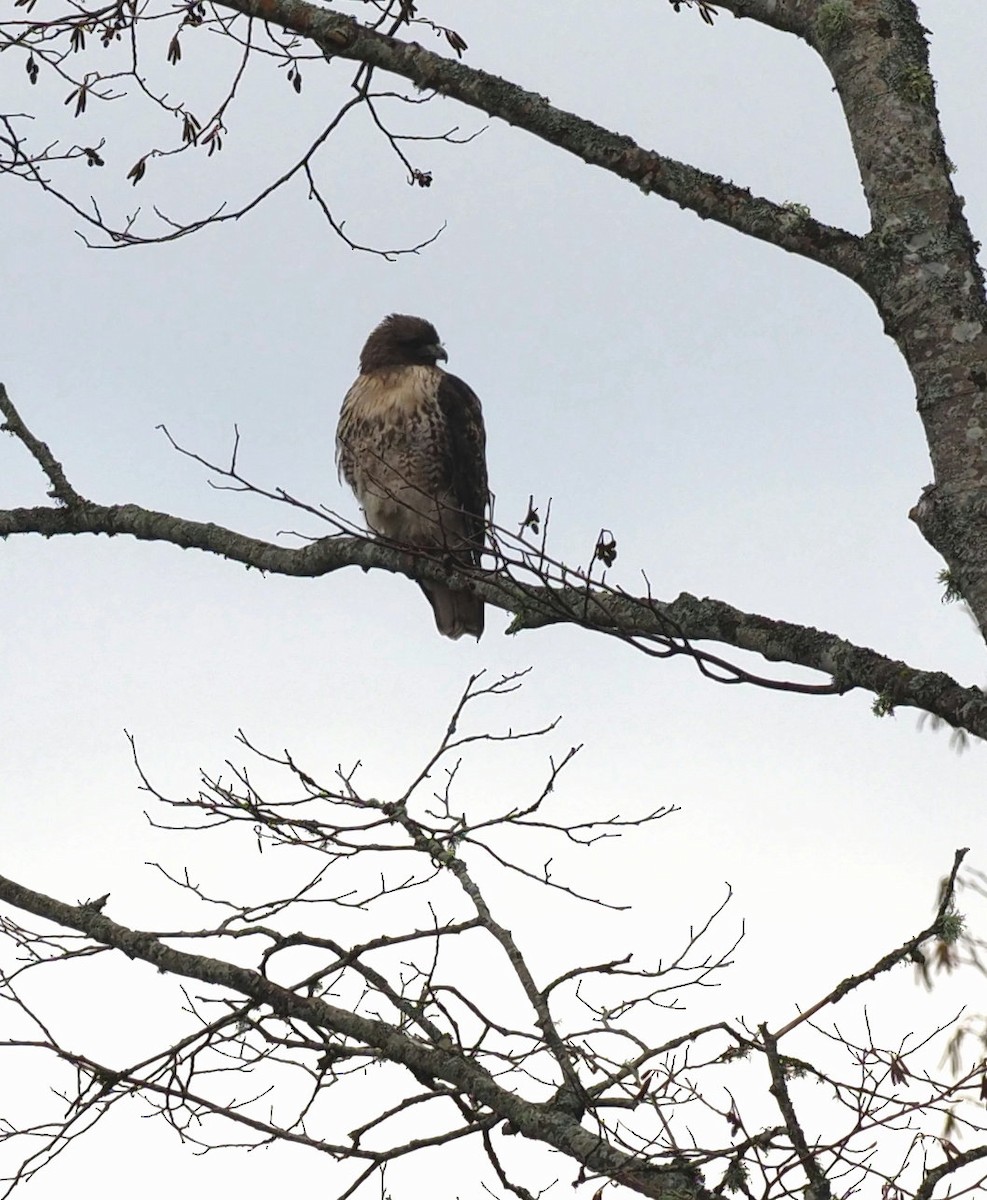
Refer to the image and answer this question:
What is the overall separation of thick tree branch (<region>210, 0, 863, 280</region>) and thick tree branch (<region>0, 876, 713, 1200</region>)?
6.35 ft

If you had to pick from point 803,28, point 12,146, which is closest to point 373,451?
point 12,146

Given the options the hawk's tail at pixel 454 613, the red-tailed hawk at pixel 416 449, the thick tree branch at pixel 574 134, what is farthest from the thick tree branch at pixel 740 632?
the hawk's tail at pixel 454 613

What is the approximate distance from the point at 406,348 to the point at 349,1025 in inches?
167

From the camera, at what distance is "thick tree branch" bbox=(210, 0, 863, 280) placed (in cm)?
344

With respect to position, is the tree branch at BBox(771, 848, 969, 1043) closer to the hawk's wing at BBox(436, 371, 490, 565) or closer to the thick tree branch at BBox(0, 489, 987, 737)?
the thick tree branch at BBox(0, 489, 987, 737)

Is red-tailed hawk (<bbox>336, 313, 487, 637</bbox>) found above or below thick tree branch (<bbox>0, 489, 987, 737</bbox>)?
above

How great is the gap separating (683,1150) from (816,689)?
93cm

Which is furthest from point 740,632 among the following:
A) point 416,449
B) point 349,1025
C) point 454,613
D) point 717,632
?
point 454,613

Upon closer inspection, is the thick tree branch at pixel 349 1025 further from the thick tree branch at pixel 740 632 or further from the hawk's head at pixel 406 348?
the hawk's head at pixel 406 348

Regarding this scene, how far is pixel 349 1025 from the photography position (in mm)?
3836

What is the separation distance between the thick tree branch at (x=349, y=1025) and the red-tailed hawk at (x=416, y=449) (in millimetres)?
3076

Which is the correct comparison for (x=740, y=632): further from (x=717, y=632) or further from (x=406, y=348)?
(x=406, y=348)

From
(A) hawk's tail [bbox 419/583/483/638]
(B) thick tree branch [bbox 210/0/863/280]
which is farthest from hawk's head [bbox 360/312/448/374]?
(B) thick tree branch [bbox 210/0/863/280]

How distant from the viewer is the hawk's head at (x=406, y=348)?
746cm
